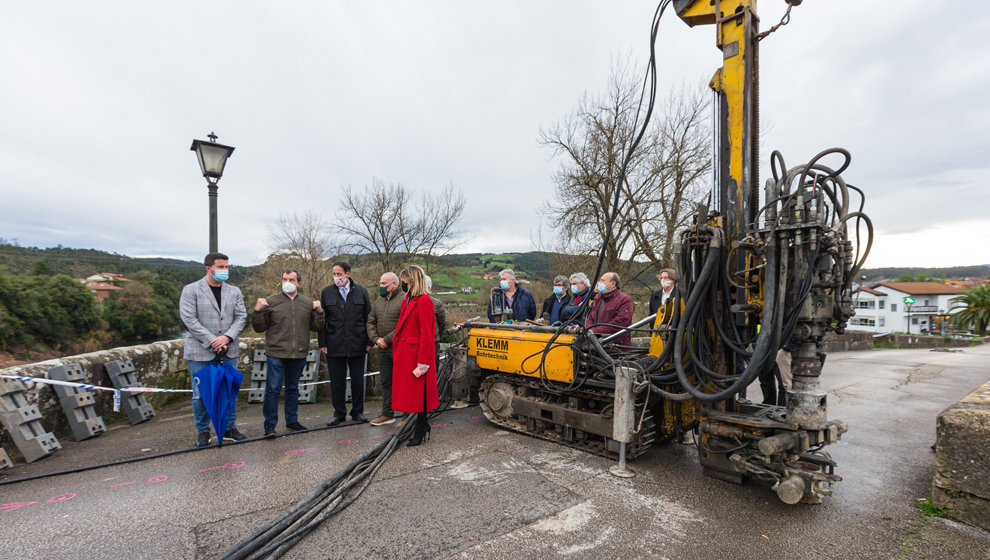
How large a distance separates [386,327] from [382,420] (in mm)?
1169

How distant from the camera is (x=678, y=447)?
4.48 meters

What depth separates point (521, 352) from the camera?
479 centimetres

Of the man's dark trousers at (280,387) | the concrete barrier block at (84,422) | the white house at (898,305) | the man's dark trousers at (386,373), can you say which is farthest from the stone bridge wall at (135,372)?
the white house at (898,305)

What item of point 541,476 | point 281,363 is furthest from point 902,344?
point 281,363

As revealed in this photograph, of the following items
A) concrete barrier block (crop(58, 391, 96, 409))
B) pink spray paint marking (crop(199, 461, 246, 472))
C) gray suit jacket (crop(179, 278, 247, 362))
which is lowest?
pink spray paint marking (crop(199, 461, 246, 472))

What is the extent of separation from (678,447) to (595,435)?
91 centimetres

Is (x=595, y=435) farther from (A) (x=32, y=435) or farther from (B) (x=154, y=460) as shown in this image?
A: (A) (x=32, y=435)

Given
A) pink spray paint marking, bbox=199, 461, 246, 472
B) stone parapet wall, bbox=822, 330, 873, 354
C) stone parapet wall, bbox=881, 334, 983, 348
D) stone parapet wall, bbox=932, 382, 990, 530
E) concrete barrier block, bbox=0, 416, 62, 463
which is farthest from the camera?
stone parapet wall, bbox=881, 334, 983, 348

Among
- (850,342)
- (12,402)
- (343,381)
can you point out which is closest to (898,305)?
(850,342)

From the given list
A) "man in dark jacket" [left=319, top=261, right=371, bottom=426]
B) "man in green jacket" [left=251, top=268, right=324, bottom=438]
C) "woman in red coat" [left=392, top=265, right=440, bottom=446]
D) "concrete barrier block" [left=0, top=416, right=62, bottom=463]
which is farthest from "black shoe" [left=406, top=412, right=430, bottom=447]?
"concrete barrier block" [left=0, top=416, right=62, bottom=463]

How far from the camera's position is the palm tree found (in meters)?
32.5

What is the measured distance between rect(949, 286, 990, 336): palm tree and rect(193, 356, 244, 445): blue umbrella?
48.6m

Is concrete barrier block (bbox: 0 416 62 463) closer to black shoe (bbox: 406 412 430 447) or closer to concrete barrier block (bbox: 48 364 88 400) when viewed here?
concrete barrier block (bbox: 48 364 88 400)

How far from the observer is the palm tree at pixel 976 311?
3247 centimetres
